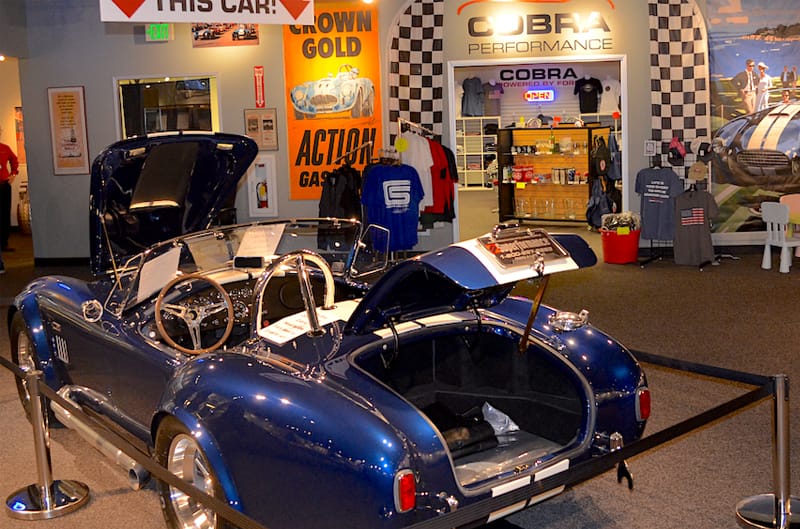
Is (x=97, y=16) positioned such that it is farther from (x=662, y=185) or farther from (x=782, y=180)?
(x=782, y=180)

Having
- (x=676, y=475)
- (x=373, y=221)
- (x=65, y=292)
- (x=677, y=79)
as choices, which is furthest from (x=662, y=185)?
(x=65, y=292)

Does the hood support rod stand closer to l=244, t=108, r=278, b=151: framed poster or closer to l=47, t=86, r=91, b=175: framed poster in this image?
l=244, t=108, r=278, b=151: framed poster

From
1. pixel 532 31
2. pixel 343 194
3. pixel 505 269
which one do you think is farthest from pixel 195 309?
pixel 532 31

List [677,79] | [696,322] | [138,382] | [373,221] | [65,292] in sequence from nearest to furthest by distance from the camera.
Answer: [138,382] < [65,292] < [696,322] < [373,221] < [677,79]

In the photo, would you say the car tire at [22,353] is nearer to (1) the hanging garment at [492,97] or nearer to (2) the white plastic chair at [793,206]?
(2) the white plastic chair at [793,206]

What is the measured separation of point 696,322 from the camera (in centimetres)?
702

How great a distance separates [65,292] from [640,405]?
2.73 metres

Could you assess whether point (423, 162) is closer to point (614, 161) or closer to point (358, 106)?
point (358, 106)

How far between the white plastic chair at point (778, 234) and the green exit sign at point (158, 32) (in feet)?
21.7

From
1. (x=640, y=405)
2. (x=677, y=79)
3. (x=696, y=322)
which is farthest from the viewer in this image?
(x=677, y=79)

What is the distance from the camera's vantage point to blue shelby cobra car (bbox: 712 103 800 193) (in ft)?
32.8

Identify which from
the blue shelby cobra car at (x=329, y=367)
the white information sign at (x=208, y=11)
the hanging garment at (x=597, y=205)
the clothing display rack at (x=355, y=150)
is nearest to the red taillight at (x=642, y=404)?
the blue shelby cobra car at (x=329, y=367)

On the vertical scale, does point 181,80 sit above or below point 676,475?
above

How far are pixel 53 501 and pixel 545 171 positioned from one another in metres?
10.9
